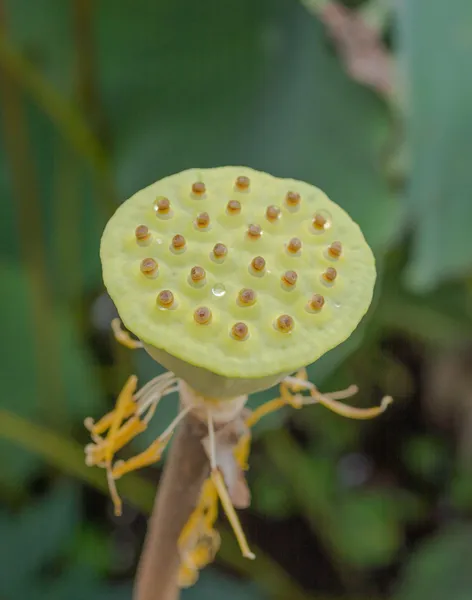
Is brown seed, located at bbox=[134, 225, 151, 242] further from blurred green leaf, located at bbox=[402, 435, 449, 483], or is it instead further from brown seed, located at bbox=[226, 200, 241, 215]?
blurred green leaf, located at bbox=[402, 435, 449, 483]

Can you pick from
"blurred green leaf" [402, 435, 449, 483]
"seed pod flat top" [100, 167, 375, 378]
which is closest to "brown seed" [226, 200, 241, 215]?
"seed pod flat top" [100, 167, 375, 378]

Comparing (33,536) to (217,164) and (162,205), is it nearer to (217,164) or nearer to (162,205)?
(217,164)

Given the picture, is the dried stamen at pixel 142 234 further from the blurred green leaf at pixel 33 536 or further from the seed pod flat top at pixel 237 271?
the blurred green leaf at pixel 33 536

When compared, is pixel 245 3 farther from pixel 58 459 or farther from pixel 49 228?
pixel 58 459

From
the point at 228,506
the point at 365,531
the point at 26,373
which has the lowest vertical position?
the point at 365,531

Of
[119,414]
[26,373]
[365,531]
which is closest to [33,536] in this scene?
[26,373]

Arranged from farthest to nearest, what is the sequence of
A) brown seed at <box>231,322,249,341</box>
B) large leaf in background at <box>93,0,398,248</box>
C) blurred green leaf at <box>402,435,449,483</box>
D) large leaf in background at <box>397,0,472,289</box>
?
1. blurred green leaf at <box>402,435,449,483</box>
2. large leaf in background at <box>93,0,398,248</box>
3. large leaf in background at <box>397,0,472,289</box>
4. brown seed at <box>231,322,249,341</box>
